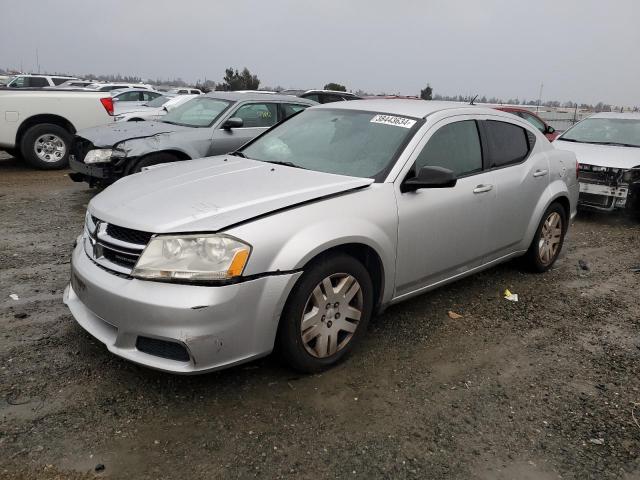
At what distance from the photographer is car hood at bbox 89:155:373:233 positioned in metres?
2.86

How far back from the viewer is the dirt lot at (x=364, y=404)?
99.9 inches

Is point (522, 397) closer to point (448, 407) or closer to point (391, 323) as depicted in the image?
point (448, 407)

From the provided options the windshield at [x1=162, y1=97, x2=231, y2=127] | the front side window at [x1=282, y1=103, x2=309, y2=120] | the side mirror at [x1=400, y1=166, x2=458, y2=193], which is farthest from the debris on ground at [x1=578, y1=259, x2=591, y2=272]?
the windshield at [x1=162, y1=97, x2=231, y2=127]

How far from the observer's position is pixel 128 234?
2924mm

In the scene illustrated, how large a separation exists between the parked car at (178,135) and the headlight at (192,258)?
4.39 meters

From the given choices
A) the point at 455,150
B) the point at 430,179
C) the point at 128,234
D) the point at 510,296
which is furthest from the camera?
the point at 510,296

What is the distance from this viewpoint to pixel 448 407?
3039mm

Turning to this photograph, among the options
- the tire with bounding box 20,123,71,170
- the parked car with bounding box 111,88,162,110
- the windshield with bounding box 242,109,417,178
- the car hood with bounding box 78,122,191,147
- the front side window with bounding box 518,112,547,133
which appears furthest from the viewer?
the parked car with bounding box 111,88,162,110

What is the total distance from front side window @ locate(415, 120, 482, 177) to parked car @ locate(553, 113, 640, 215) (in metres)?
4.33

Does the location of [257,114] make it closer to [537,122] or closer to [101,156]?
[101,156]

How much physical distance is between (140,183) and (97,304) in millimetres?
979

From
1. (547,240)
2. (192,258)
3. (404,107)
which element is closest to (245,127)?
(404,107)

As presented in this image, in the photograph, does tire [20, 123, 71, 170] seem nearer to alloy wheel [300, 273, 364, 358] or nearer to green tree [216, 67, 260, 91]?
alloy wheel [300, 273, 364, 358]

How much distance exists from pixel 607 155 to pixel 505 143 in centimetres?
434
